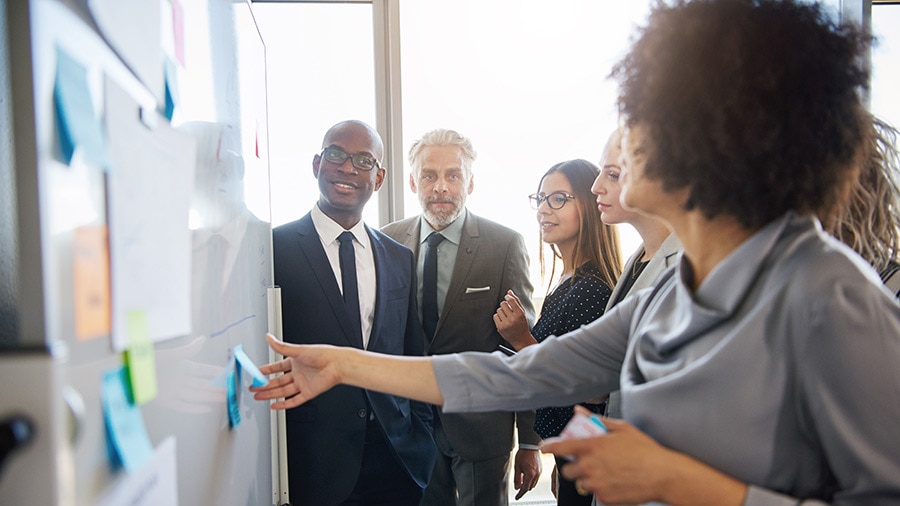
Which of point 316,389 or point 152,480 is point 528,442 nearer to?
point 316,389

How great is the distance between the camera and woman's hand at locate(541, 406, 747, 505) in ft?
2.22

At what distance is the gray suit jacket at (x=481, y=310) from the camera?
209 cm

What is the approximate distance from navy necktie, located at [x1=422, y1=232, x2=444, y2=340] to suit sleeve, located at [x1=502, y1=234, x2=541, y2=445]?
281 millimetres

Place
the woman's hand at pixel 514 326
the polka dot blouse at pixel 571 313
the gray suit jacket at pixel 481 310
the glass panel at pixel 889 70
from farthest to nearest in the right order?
1. the glass panel at pixel 889 70
2. the gray suit jacket at pixel 481 310
3. the woman's hand at pixel 514 326
4. the polka dot blouse at pixel 571 313

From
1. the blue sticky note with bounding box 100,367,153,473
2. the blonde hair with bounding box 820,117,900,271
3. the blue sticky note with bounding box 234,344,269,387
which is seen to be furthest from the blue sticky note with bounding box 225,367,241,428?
the blonde hair with bounding box 820,117,900,271

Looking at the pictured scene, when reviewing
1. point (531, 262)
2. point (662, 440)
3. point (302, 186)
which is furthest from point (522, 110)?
point (662, 440)

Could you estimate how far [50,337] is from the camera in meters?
0.41

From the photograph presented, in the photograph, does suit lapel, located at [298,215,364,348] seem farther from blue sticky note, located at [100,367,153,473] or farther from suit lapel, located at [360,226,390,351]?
blue sticky note, located at [100,367,153,473]

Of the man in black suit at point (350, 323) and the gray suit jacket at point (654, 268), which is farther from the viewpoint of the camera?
the man in black suit at point (350, 323)

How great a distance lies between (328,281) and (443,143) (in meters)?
1.02

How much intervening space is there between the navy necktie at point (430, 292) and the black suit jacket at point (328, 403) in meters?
0.44

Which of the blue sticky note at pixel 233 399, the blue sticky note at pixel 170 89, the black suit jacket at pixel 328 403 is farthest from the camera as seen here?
the black suit jacket at pixel 328 403

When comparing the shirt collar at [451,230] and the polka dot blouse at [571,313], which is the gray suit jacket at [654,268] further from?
the shirt collar at [451,230]

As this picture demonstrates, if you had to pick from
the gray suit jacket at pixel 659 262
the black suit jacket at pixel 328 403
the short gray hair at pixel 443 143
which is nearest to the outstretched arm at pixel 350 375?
the black suit jacket at pixel 328 403
